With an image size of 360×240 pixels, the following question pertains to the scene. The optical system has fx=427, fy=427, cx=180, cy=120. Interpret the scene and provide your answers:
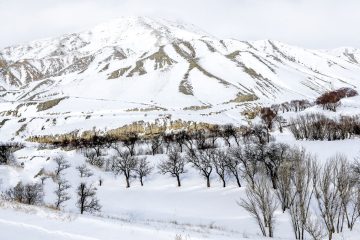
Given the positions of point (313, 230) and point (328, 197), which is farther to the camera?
point (328, 197)

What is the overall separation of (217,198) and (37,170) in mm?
68359

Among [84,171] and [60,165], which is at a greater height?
[60,165]

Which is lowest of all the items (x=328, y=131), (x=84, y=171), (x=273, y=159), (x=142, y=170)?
(x=84, y=171)

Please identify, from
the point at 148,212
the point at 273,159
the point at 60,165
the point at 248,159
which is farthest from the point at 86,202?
the point at 60,165

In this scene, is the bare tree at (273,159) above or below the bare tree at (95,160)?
above

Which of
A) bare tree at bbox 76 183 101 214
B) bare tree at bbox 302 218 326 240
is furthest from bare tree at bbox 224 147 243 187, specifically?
bare tree at bbox 302 218 326 240

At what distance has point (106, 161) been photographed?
14162 centimetres

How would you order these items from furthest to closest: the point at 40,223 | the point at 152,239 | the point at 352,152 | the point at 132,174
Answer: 1. the point at 132,174
2. the point at 352,152
3. the point at 40,223
4. the point at 152,239

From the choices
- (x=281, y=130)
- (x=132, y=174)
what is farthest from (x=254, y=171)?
(x=281, y=130)

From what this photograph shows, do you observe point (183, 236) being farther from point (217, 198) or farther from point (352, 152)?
point (352, 152)

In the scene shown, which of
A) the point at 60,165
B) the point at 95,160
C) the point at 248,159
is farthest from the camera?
the point at 95,160

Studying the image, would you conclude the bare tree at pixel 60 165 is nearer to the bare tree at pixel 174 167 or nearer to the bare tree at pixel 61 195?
the bare tree at pixel 61 195

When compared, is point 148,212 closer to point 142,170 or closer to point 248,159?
point 248,159

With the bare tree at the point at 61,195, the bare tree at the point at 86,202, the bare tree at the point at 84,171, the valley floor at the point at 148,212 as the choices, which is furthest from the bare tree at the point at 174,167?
the bare tree at the point at 86,202
